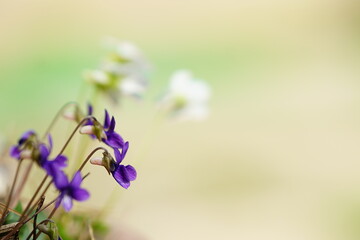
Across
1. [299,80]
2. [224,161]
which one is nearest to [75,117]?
[224,161]

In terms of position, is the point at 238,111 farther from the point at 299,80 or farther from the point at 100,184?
the point at 100,184

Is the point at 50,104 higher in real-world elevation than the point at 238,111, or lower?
lower

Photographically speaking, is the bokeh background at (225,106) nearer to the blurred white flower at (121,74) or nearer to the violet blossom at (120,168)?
the blurred white flower at (121,74)

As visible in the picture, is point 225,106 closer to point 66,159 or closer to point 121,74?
point 121,74

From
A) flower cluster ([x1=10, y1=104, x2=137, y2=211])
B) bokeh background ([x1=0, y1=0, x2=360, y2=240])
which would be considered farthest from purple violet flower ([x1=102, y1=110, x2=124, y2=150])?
bokeh background ([x1=0, y1=0, x2=360, y2=240])

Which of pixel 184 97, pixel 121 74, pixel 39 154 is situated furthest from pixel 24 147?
pixel 184 97

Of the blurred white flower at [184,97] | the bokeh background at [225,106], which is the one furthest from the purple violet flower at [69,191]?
the blurred white flower at [184,97]

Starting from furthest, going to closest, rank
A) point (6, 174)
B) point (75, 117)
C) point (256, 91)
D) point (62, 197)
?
point (256, 91) < point (6, 174) < point (75, 117) < point (62, 197)

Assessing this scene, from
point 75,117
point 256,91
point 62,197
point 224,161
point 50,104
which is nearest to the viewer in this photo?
point 62,197
